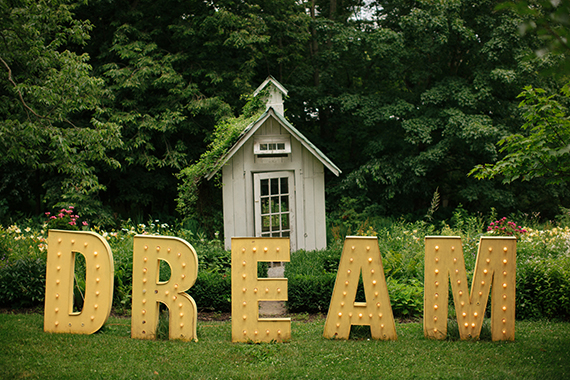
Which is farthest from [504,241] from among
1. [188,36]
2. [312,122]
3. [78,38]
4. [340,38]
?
[312,122]

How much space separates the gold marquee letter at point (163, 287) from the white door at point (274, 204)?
13.7 feet

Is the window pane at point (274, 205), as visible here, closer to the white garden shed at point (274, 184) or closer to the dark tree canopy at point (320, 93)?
the white garden shed at point (274, 184)

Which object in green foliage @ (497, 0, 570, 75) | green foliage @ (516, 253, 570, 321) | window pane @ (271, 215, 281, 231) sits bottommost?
green foliage @ (516, 253, 570, 321)

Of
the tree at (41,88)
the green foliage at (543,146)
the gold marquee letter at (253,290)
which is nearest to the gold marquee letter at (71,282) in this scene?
the gold marquee letter at (253,290)

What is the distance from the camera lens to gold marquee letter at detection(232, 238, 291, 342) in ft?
18.0

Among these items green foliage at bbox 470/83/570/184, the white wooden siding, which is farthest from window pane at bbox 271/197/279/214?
green foliage at bbox 470/83/570/184

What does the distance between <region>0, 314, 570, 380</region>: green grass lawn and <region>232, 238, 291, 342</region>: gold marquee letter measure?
0.20 meters

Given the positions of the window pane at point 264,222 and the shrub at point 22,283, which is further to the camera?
the window pane at point 264,222

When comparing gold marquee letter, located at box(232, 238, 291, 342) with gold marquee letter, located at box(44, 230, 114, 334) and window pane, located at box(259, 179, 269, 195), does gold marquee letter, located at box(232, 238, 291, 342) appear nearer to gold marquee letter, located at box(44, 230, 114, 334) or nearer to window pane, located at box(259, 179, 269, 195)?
gold marquee letter, located at box(44, 230, 114, 334)

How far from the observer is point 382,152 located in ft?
52.4

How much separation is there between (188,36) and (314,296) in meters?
10.1

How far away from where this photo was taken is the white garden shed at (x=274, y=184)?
9.64 meters

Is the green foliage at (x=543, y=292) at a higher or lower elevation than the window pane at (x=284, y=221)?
lower

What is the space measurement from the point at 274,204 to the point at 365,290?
4587 millimetres
